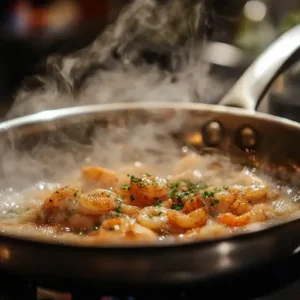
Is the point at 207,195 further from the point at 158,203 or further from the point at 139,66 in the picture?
the point at 139,66

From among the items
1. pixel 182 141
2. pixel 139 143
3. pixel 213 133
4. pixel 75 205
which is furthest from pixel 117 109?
pixel 75 205

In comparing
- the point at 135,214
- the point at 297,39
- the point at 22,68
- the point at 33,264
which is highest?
the point at 297,39

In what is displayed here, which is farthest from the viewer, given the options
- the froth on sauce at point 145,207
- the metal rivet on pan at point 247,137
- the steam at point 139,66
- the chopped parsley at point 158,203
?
the steam at point 139,66

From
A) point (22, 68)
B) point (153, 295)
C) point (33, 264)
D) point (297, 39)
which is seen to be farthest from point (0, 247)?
point (22, 68)

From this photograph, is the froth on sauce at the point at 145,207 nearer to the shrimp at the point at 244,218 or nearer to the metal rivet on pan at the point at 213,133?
the shrimp at the point at 244,218

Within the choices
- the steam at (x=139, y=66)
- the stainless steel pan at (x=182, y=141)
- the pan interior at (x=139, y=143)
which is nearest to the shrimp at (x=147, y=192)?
the pan interior at (x=139, y=143)

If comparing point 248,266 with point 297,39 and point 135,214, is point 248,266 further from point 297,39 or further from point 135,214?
point 297,39
